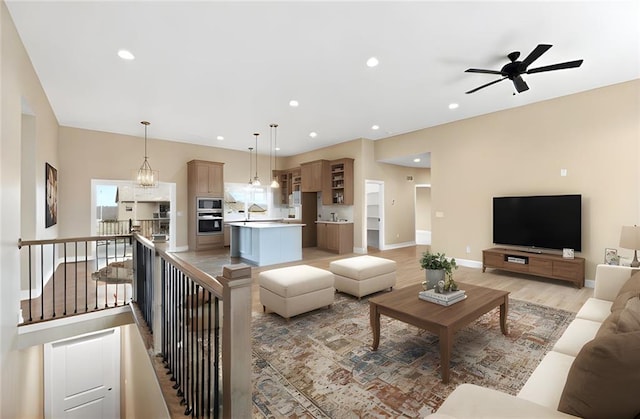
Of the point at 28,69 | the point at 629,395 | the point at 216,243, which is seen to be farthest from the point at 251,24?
the point at 216,243

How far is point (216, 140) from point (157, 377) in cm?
659

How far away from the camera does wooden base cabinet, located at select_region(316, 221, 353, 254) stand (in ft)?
25.1

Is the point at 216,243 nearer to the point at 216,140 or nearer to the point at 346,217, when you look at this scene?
the point at 216,140

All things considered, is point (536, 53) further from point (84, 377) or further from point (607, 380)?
point (84, 377)

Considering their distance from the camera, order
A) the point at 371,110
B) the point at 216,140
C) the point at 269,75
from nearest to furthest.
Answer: the point at 269,75
the point at 371,110
the point at 216,140

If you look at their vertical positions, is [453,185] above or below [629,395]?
above

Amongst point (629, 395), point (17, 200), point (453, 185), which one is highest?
point (453, 185)

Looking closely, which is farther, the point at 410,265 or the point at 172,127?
the point at 172,127

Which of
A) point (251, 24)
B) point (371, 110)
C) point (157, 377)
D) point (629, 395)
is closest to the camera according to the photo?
point (629, 395)

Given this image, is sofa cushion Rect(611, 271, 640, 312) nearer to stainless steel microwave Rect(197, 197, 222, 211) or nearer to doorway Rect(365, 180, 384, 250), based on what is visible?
doorway Rect(365, 180, 384, 250)

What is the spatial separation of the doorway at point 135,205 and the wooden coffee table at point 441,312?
6.22 m

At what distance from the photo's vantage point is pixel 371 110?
5.50 m

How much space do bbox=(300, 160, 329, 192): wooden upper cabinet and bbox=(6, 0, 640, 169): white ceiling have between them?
2.59m

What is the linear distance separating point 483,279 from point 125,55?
6.22 metres
